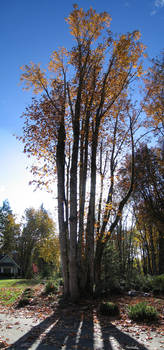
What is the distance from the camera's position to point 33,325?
5.68 metres

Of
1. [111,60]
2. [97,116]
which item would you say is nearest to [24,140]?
[97,116]

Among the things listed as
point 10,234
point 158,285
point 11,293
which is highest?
point 10,234

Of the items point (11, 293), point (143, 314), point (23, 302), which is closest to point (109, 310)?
point (143, 314)

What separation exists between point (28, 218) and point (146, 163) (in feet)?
80.8

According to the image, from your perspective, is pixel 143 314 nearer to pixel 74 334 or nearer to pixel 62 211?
pixel 74 334

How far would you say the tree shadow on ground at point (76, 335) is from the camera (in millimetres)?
4137

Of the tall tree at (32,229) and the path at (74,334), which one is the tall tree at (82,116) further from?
the tall tree at (32,229)

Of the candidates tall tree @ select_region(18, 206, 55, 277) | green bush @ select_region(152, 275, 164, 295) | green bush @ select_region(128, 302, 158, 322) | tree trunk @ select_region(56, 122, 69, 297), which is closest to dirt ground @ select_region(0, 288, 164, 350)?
green bush @ select_region(128, 302, 158, 322)

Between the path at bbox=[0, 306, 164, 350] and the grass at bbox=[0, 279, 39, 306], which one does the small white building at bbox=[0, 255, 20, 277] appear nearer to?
the grass at bbox=[0, 279, 39, 306]

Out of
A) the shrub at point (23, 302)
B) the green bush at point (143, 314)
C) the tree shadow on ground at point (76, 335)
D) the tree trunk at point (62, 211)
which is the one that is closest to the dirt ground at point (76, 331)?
the tree shadow on ground at point (76, 335)

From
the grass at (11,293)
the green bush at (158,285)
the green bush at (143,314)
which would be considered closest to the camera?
the green bush at (143,314)

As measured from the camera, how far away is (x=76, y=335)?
190 inches

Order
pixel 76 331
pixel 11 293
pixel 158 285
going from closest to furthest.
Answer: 1. pixel 76 331
2. pixel 158 285
3. pixel 11 293

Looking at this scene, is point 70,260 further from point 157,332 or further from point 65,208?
point 157,332
